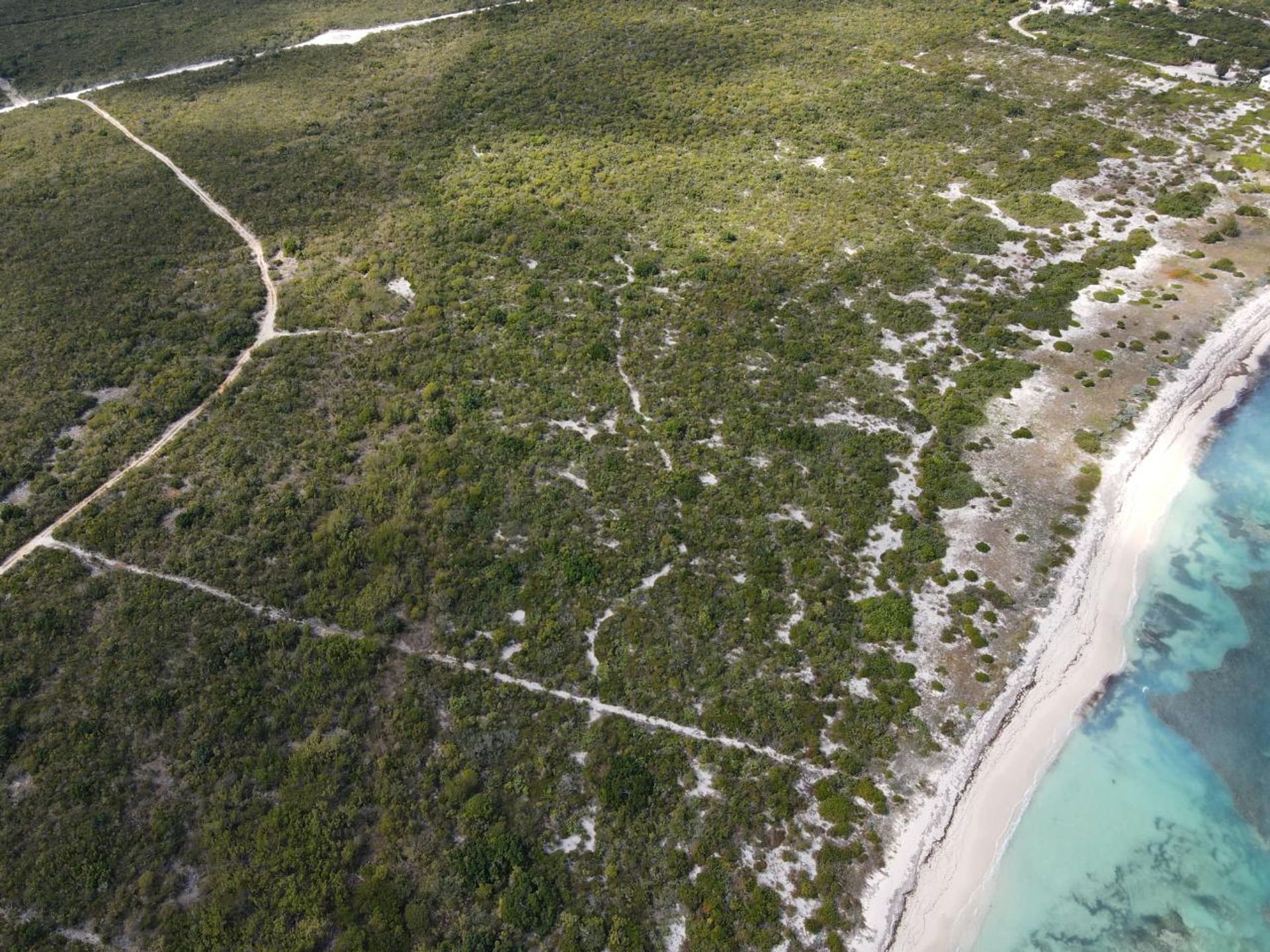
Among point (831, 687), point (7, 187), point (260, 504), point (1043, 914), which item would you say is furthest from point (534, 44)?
point (1043, 914)

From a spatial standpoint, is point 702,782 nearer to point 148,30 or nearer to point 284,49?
point 284,49

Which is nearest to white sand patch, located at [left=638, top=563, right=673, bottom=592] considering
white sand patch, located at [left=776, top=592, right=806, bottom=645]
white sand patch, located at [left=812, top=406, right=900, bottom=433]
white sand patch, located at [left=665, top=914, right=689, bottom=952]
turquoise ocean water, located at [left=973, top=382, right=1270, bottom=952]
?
white sand patch, located at [left=776, top=592, right=806, bottom=645]

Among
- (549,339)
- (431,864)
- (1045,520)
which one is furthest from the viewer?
(549,339)

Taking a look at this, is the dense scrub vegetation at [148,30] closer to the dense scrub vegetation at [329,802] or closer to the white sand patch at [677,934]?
the dense scrub vegetation at [329,802]

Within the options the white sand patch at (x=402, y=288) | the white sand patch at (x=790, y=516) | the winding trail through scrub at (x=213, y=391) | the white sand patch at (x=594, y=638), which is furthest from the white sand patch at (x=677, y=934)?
the white sand patch at (x=402, y=288)

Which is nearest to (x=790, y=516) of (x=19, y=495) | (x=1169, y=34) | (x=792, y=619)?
(x=792, y=619)

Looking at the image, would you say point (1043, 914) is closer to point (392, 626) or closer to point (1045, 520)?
point (1045, 520)

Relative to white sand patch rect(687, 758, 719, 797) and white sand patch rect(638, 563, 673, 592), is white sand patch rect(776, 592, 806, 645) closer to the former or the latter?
white sand patch rect(638, 563, 673, 592)
